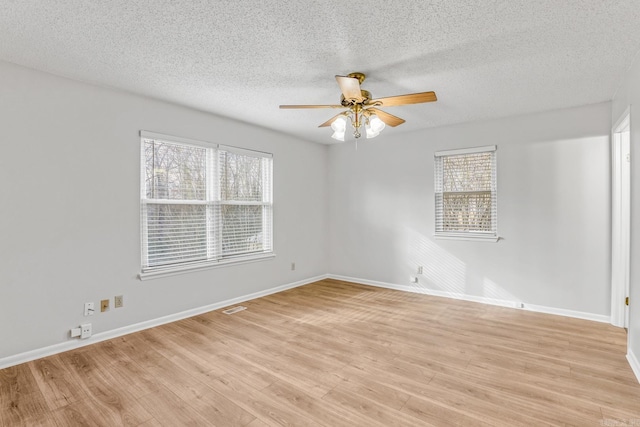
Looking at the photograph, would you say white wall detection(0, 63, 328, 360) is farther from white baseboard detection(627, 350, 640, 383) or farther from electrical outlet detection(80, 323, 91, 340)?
white baseboard detection(627, 350, 640, 383)

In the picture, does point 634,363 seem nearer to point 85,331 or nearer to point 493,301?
point 493,301

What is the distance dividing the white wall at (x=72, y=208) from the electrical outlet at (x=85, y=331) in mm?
62

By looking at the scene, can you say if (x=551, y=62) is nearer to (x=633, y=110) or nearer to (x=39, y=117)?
(x=633, y=110)

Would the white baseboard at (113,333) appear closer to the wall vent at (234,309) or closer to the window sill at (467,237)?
the wall vent at (234,309)

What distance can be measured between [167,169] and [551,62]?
3.84 metres

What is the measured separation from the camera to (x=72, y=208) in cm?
295

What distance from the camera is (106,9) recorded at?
1944 millimetres

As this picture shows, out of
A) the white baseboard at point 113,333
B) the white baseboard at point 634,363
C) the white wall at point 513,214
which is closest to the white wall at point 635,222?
the white baseboard at point 634,363

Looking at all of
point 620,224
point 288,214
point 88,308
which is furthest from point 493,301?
point 88,308

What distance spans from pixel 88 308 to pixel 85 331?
204 millimetres

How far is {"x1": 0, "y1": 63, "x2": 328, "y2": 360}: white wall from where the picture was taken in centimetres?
263

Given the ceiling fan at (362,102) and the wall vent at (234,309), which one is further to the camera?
the wall vent at (234,309)

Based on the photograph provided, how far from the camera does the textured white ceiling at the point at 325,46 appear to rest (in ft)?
→ 6.43

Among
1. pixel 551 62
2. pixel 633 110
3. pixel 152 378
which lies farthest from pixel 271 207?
pixel 633 110
